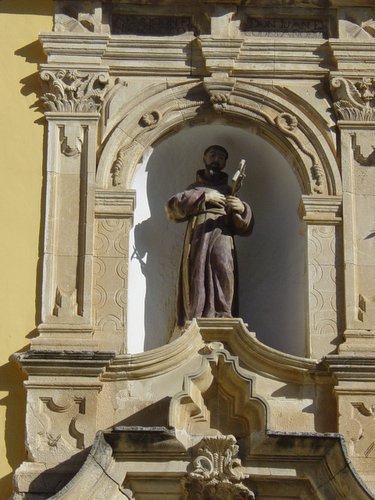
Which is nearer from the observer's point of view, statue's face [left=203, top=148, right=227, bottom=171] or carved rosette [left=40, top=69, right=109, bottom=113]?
carved rosette [left=40, top=69, right=109, bottom=113]

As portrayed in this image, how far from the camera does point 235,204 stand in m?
16.5

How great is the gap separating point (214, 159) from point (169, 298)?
1.21 meters

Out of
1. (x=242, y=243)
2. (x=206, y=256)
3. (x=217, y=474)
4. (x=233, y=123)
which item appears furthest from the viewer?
(x=242, y=243)

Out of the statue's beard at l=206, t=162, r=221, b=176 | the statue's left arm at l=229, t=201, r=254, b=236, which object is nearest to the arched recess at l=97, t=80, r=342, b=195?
the statue's beard at l=206, t=162, r=221, b=176

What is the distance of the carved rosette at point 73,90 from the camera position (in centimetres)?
1666

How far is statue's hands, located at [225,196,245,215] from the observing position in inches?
648

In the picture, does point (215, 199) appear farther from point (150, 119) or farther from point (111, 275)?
point (111, 275)

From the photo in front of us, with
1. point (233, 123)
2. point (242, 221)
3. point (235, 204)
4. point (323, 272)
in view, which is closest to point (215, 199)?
point (235, 204)

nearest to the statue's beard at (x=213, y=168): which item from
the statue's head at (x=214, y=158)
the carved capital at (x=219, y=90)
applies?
the statue's head at (x=214, y=158)

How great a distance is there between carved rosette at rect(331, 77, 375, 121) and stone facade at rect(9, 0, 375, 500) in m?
0.02

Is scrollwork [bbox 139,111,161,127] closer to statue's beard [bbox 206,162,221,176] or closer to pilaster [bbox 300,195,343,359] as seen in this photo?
statue's beard [bbox 206,162,221,176]

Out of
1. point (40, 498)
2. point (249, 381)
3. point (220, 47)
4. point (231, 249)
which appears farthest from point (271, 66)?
point (40, 498)

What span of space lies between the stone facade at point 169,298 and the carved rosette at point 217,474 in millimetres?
12

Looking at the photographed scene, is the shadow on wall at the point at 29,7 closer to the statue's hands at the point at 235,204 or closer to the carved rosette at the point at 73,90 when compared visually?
the carved rosette at the point at 73,90
